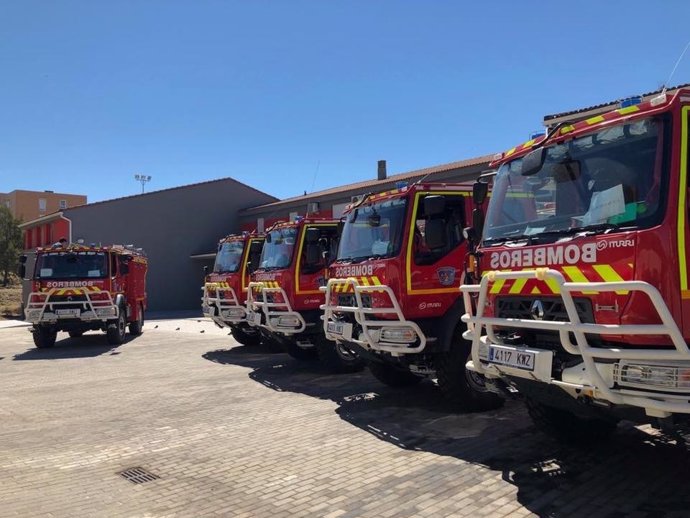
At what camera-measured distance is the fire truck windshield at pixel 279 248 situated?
34.1 ft

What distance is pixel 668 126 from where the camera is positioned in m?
3.72

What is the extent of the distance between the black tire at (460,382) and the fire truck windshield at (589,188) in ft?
6.54

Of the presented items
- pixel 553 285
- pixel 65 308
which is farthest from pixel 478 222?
pixel 65 308

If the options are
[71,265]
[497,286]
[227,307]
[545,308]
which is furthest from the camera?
[71,265]

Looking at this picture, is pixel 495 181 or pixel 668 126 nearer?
pixel 668 126

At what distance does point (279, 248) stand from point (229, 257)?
10.1ft

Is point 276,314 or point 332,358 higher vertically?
point 276,314

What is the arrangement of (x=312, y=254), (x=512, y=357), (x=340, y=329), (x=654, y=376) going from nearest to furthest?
(x=654, y=376) < (x=512, y=357) < (x=340, y=329) < (x=312, y=254)

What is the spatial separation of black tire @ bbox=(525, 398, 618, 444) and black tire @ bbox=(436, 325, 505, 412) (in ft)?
4.28

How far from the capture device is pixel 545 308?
4.14 metres

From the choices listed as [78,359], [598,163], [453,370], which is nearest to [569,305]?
[598,163]

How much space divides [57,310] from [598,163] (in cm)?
1348

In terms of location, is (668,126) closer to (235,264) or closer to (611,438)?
(611,438)

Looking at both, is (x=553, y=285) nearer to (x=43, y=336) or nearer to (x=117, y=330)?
(x=117, y=330)
